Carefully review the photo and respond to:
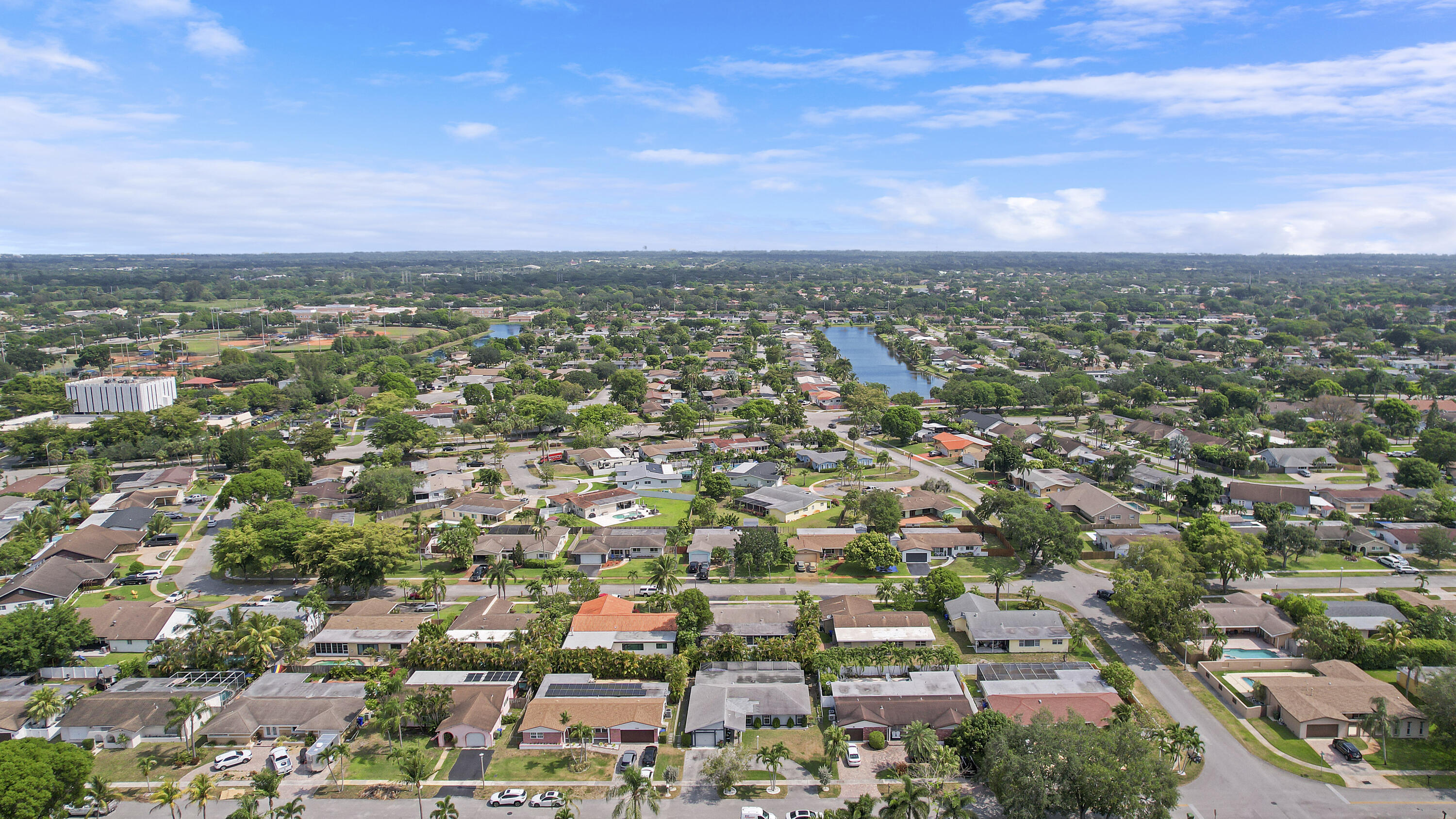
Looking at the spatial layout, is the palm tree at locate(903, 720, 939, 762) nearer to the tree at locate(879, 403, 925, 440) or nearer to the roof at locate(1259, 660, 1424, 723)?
the roof at locate(1259, 660, 1424, 723)

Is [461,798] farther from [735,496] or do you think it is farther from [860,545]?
[735,496]

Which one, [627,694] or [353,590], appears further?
[353,590]

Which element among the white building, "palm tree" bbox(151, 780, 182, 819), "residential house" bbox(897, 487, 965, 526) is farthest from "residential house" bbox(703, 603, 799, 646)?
the white building

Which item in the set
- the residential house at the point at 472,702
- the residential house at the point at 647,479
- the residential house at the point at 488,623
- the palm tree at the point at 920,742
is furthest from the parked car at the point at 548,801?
the residential house at the point at 647,479

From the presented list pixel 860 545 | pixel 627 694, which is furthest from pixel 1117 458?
pixel 627 694

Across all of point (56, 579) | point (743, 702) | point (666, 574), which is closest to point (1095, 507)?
point (666, 574)

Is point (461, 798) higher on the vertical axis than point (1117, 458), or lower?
lower

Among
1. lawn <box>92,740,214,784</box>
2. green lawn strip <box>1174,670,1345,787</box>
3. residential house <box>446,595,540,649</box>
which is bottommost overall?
lawn <box>92,740,214,784</box>

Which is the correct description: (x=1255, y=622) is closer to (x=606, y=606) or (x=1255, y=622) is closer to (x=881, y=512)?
(x=881, y=512)
